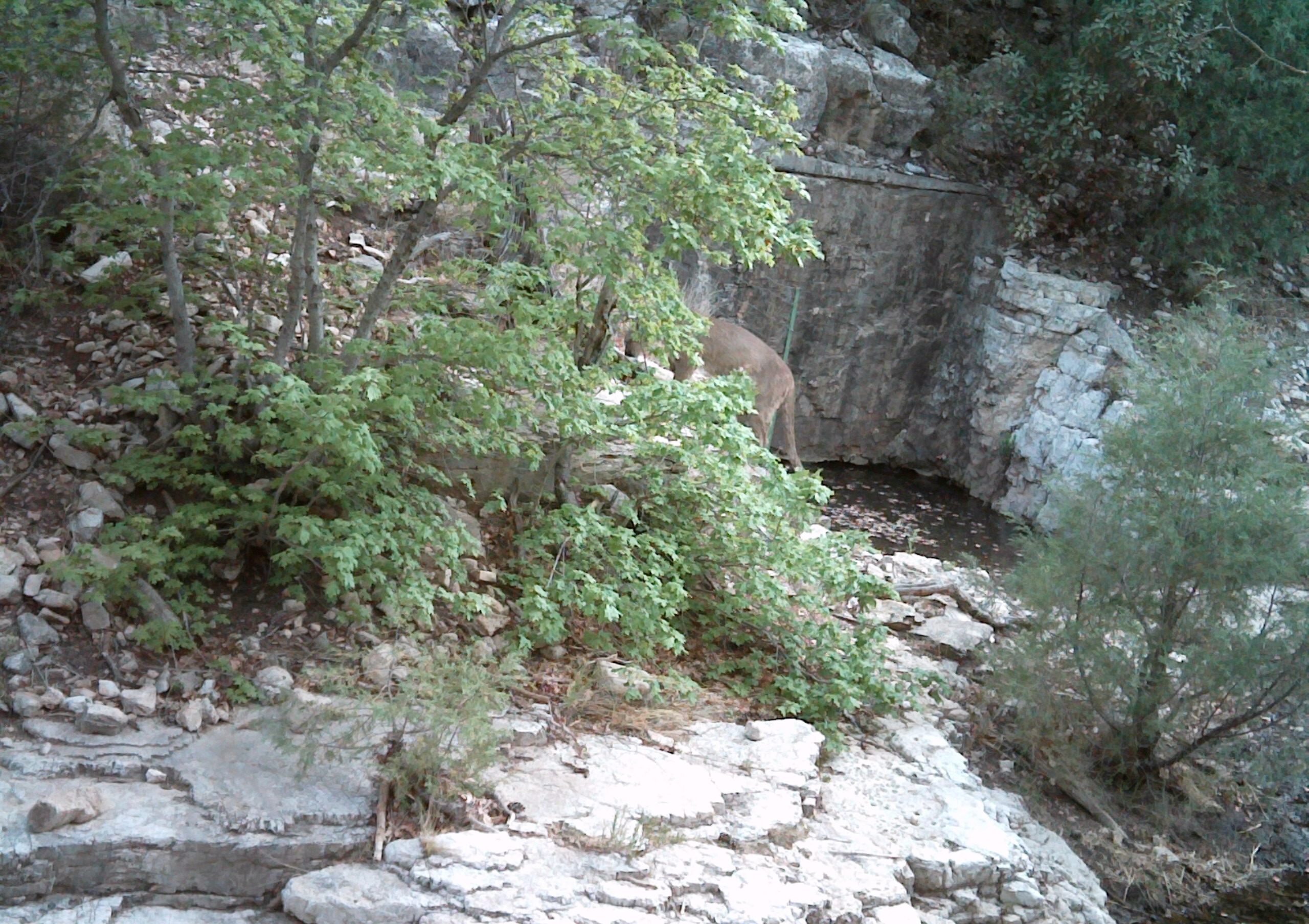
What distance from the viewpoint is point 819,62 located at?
1355 cm

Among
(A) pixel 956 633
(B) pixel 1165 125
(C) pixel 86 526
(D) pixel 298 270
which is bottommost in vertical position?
(A) pixel 956 633

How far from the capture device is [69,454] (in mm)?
5219

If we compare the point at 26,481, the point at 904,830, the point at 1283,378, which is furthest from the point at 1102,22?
the point at 26,481

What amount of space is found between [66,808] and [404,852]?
1.13m

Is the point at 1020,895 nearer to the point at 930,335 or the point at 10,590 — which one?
the point at 10,590

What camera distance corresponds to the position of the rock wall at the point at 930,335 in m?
13.2

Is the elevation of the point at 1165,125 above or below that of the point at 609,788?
above

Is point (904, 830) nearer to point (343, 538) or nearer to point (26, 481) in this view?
point (343, 538)

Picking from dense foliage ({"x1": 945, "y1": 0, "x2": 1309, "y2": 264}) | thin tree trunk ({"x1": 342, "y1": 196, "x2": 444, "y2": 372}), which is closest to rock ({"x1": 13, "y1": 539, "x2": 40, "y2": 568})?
thin tree trunk ({"x1": 342, "y1": 196, "x2": 444, "y2": 372})

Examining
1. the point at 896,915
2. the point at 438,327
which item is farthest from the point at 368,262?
the point at 896,915

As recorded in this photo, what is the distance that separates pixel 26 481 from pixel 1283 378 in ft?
39.2

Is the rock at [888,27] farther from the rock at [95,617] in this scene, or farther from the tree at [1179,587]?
the rock at [95,617]

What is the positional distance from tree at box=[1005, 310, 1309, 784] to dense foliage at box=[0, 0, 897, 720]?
125 cm

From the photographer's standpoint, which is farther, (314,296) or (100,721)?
(314,296)
